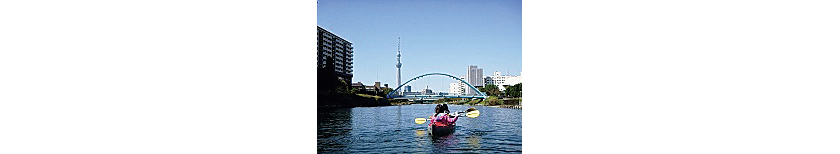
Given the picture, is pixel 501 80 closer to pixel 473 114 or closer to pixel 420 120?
pixel 473 114

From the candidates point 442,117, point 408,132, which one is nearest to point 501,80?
point 442,117

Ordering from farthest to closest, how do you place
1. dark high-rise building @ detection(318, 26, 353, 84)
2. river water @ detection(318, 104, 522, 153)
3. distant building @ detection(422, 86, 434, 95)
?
distant building @ detection(422, 86, 434, 95)
dark high-rise building @ detection(318, 26, 353, 84)
river water @ detection(318, 104, 522, 153)

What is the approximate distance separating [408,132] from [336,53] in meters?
0.67

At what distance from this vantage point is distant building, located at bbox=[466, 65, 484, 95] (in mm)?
3770

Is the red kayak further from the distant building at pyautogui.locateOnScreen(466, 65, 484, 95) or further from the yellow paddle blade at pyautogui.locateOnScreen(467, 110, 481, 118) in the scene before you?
the distant building at pyautogui.locateOnScreen(466, 65, 484, 95)

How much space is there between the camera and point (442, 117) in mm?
3705

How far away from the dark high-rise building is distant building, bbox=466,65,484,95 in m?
0.76

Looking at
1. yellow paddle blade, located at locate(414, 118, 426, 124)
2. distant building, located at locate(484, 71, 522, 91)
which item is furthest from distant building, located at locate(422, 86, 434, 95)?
distant building, located at locate(484, 71, 522, 91)

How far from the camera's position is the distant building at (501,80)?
146 inches

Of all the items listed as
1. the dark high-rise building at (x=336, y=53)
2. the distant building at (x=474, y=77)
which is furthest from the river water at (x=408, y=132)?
the dark high-rise building at (x=336, y=53)

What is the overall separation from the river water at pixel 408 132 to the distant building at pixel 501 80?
0.54ft

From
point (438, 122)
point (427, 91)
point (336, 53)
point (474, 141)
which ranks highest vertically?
point (336, 53)

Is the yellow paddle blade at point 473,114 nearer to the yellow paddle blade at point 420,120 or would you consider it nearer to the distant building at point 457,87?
the distant building at point 457,87

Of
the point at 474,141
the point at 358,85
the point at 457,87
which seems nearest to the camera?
the point at 474,141
